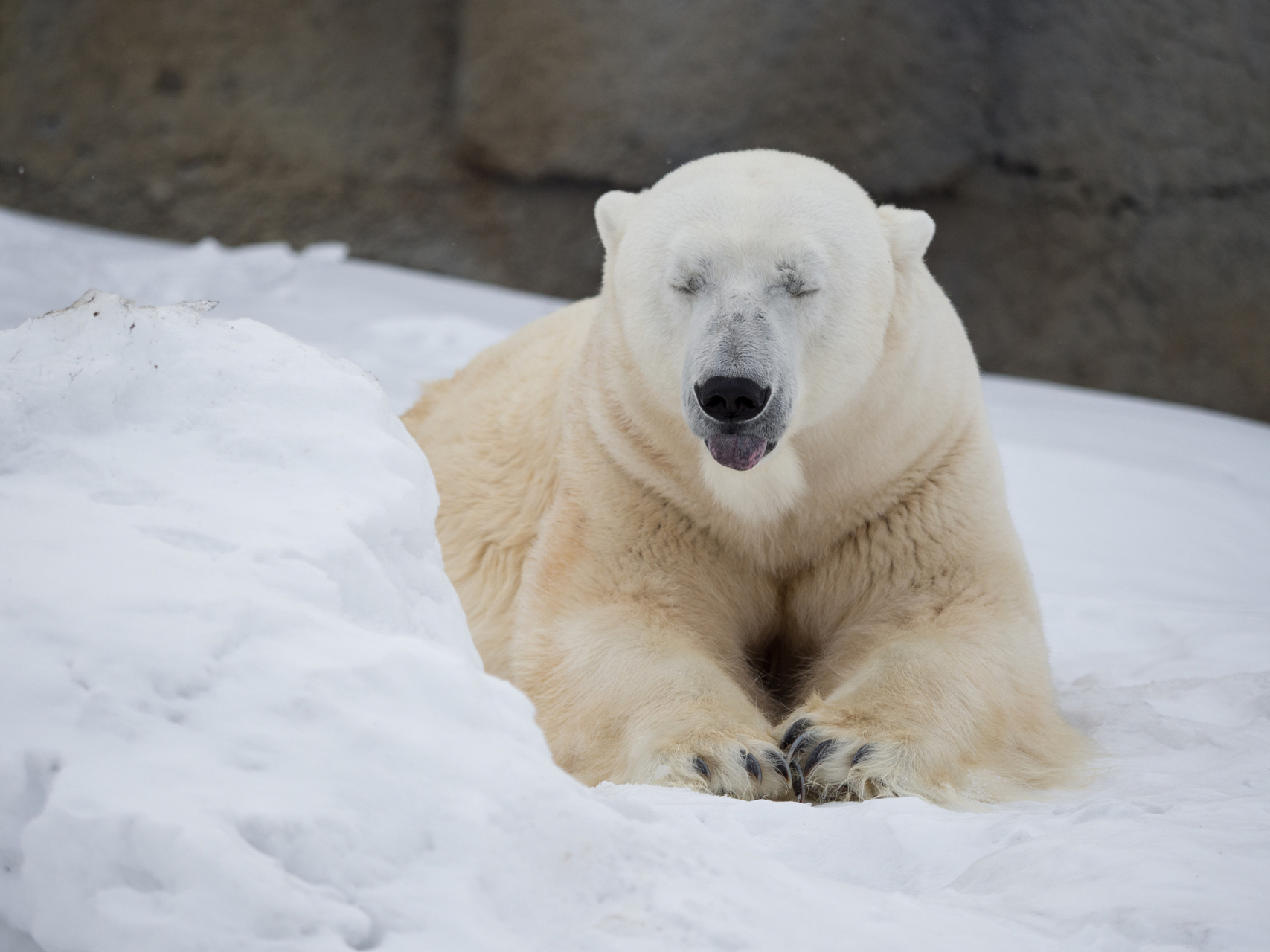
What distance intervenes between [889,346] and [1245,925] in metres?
1.47

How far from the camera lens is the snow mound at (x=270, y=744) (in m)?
1.02

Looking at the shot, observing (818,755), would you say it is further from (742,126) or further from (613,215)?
(742,126)

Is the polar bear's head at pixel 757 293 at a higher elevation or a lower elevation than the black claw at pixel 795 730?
higher

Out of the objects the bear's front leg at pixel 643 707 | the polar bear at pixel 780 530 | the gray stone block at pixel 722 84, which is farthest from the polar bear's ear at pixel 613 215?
the gray stone block at pixel 722 84

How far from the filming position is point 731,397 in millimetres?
2141

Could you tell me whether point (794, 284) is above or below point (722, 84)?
above

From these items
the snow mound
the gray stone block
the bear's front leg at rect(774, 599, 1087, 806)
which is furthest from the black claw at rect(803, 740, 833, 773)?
the gray stone block

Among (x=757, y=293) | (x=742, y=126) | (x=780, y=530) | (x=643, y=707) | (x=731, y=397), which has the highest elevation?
(x=757, y=293)

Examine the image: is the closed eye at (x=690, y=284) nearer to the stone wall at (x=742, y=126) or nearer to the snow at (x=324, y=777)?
the snow at (x=324, y=777)

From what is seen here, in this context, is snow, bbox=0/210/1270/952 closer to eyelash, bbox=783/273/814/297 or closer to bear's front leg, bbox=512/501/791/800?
bear's front leg, bbox=512/501/791/800

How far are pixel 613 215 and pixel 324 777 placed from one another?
185 cm

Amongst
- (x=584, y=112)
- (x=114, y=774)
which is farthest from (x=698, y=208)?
(x=584, y=112)

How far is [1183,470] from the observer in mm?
5039

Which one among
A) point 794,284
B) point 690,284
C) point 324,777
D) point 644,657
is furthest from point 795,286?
point 324,777
